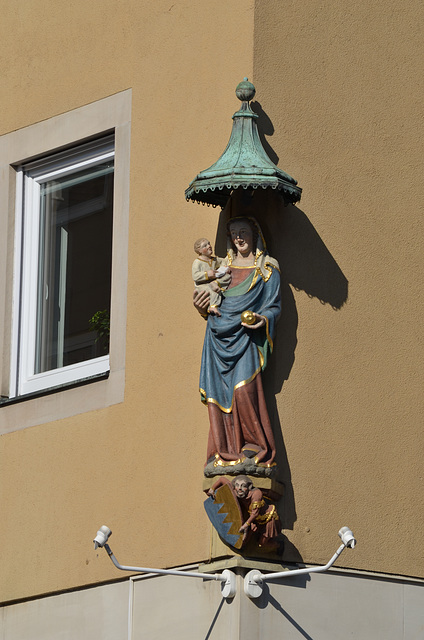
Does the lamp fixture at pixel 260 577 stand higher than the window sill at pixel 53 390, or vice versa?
the window sill at pixel 53 390

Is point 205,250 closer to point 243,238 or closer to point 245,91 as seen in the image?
point 243,238

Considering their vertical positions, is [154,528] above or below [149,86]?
below

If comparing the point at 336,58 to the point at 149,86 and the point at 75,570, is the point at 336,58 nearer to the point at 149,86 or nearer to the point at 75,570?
the point at 149,86

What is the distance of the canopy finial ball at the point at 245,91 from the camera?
12367mm

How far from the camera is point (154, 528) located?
12383 mm

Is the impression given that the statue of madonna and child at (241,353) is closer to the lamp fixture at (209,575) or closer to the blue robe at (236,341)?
the blue robe at (236,341)

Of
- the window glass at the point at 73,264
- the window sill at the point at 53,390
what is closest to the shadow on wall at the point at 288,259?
the window sill at the point at 53,390

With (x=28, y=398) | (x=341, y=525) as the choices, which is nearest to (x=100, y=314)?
(x=28, y=398)

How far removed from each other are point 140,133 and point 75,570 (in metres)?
3.02

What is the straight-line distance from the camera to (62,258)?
557 inches

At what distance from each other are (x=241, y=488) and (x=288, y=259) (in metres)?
1.75

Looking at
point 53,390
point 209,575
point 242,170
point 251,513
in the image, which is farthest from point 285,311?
point 53,390

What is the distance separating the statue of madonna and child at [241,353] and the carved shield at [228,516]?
16cm

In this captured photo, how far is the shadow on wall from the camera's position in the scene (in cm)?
1230
